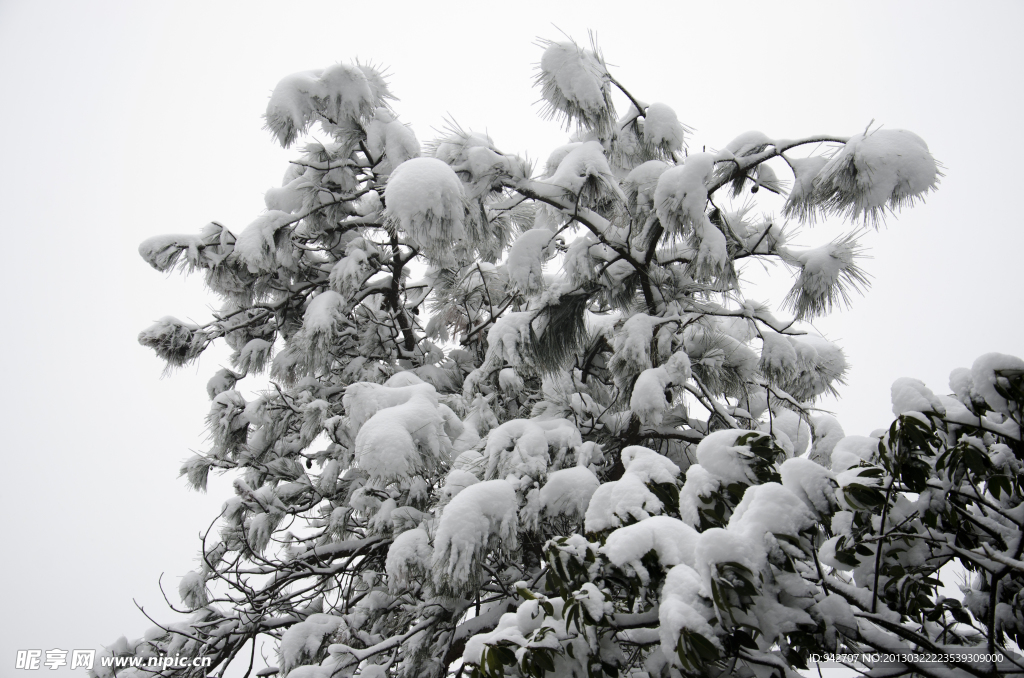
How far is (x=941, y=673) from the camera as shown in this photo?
1191 millimetres

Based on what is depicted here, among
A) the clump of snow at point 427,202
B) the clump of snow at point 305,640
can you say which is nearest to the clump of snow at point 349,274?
the clump of snow at point 427,202

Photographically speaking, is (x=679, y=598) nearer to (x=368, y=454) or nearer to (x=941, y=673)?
(x=941, y=673)

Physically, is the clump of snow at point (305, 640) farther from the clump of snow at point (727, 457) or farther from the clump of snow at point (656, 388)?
the clump of snow at point (727, 457)

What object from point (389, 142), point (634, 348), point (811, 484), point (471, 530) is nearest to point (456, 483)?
point (471, 530)

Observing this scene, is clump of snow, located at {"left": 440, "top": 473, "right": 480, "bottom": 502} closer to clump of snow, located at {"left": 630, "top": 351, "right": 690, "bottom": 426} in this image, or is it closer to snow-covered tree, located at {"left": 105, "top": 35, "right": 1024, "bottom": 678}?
snow-covered tree, located at {"left": 105, "top": 35, "right": 1024, "bottom": 678}

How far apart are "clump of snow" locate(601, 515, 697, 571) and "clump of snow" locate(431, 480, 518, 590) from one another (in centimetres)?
66

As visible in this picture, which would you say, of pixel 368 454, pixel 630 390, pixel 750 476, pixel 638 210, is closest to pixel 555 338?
pixel 630 390

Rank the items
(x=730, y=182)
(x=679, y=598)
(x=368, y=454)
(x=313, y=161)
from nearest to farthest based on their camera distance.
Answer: (x=679, y=598) < (x=368, y=454) < (x=730, y=182) < (x=313, y=161)

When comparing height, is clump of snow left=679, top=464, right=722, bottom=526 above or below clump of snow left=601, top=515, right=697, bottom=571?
above

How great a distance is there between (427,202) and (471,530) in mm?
1309

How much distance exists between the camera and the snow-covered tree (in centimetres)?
126

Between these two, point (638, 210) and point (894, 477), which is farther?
point (638, 210)

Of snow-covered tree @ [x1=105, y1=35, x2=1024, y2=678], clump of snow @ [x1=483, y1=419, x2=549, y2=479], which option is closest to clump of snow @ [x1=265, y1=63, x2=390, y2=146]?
snow-covered tree @ [x1=105, y1=35, x2=1024, y2=678]

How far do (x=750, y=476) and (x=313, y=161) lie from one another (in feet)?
11.8
